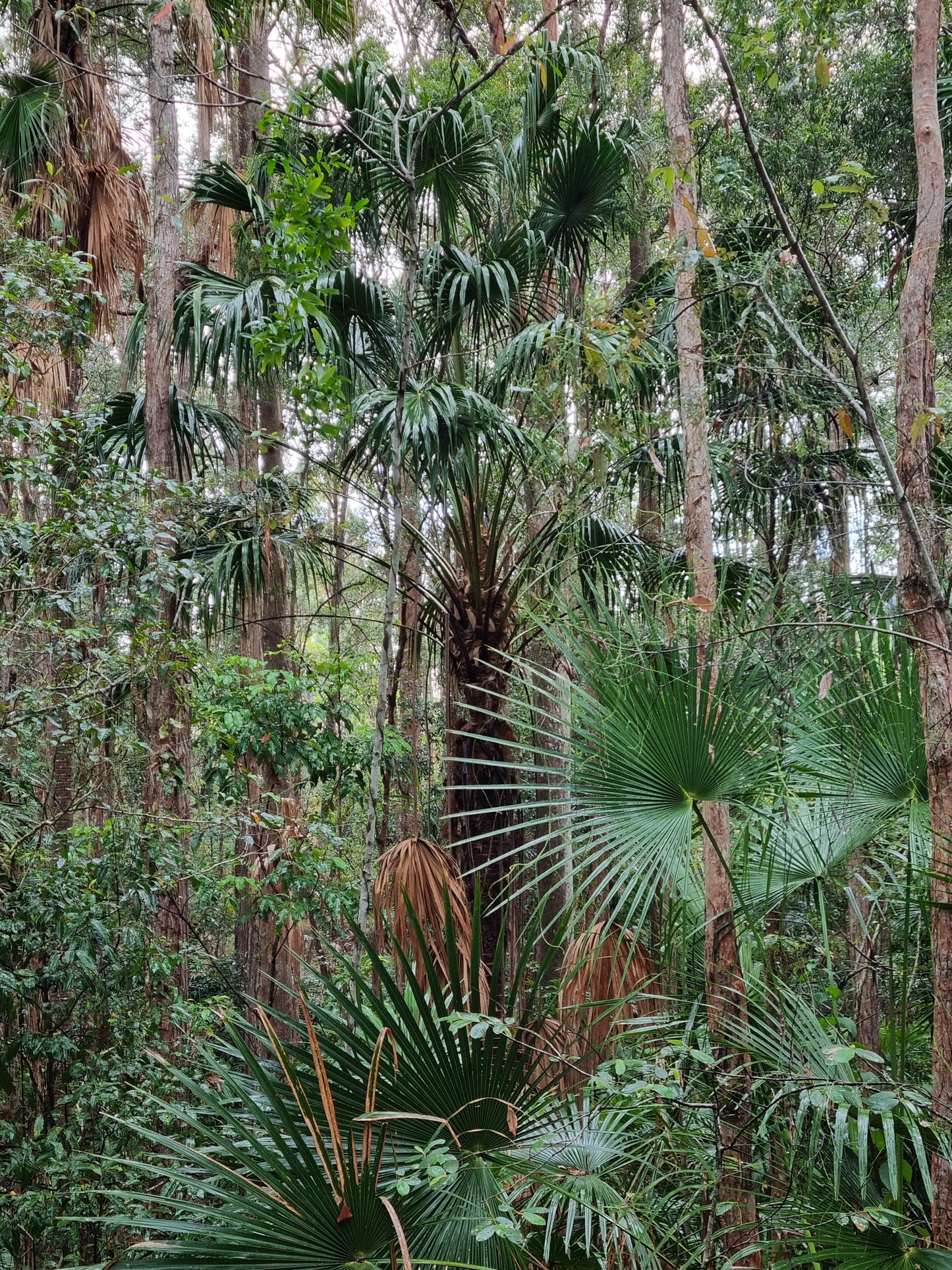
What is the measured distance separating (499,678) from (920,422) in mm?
2999

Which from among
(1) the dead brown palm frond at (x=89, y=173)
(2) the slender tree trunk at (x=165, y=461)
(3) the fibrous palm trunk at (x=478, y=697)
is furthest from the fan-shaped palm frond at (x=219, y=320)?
(3) the fibrous palm trunk at (x=478, y=697)

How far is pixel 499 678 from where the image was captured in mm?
5242

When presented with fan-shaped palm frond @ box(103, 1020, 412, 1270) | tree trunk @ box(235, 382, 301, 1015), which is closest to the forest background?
fan-shaped palm frond @ box(103, 1020, 412, 1270)

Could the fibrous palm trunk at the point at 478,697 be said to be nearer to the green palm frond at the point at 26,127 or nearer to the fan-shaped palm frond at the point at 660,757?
the fan-shaped palm frond at the point at 660,757

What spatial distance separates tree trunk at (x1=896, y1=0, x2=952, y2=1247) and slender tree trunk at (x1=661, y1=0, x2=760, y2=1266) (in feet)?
1.64

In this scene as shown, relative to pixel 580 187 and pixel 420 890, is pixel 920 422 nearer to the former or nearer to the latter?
pixel 420 890

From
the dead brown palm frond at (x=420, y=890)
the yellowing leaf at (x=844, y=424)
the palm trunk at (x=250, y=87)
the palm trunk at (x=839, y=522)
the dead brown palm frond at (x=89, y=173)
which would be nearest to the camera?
the yellowing leaf at (x=844, y=424)

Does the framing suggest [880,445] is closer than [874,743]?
Yes

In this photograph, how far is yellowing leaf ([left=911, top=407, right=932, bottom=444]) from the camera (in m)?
2.54

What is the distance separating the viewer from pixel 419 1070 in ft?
7.54

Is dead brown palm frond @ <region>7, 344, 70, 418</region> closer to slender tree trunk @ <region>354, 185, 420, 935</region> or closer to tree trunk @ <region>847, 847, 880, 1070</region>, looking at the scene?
slender tree trunk @ <region>354, 185, 420, 935</region>

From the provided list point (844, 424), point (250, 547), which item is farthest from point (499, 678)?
point (844, 424)

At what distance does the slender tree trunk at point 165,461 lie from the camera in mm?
4301

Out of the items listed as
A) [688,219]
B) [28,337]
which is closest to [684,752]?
[688,219]
